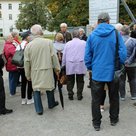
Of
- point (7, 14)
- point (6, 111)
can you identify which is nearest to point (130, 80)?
point (6, 111)

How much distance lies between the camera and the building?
339 ft

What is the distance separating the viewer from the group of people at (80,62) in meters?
5.34

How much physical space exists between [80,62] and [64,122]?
186 centimetres

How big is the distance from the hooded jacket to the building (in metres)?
101

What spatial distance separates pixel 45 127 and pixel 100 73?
4.75ft

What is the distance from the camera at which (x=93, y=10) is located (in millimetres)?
Result: 11375

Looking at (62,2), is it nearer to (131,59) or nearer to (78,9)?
(78,9)

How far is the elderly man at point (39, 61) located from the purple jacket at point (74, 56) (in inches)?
35.8

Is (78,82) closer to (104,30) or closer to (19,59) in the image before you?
(19,59)

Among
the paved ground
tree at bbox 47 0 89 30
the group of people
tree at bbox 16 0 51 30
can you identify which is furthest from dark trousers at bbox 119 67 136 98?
tree at bbox 16 0 51 30

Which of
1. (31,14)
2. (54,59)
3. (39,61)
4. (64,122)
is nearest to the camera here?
(64,122)

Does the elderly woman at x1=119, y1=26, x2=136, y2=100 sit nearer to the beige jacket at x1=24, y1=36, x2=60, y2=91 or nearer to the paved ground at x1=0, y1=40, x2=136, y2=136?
the paved ground at x1=0, y1=40, x2=136, y2=136

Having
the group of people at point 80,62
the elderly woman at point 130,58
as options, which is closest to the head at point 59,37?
the group of people at point 80,62

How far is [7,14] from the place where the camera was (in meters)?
104
